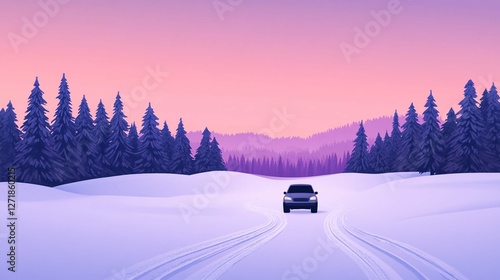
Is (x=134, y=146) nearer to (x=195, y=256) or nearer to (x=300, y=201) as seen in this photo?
(x=300, y=201)

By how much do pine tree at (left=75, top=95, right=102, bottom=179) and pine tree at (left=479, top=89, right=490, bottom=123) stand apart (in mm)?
62123

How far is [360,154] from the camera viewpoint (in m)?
114

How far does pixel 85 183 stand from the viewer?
188ft

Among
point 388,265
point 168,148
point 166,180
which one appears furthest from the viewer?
point 168,148

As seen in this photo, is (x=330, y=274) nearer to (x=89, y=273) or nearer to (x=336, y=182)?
(x=89, y=273)

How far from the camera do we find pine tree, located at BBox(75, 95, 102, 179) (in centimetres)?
7494

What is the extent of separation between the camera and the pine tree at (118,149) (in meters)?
79.9

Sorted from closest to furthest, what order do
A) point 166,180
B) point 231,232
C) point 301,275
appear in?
point 301,275
point 231,232
point 166,180

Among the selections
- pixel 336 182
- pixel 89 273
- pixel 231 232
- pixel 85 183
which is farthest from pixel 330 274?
pixel 336 182

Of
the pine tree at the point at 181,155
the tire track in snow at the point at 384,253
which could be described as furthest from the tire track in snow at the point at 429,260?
the pine tree at the point at 181,155

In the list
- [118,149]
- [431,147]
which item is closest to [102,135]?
[118,149]

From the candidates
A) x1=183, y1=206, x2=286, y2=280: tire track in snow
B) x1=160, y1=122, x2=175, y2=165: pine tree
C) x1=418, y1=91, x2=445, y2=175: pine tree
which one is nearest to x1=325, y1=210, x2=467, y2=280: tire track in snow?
x1=183, y1=206, x2=286, y2=280: tire track in snow

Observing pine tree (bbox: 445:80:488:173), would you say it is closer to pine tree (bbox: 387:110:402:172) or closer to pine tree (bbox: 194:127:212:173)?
pine tree (bbox: 387:110:402:172)

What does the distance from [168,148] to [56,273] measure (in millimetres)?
90130
